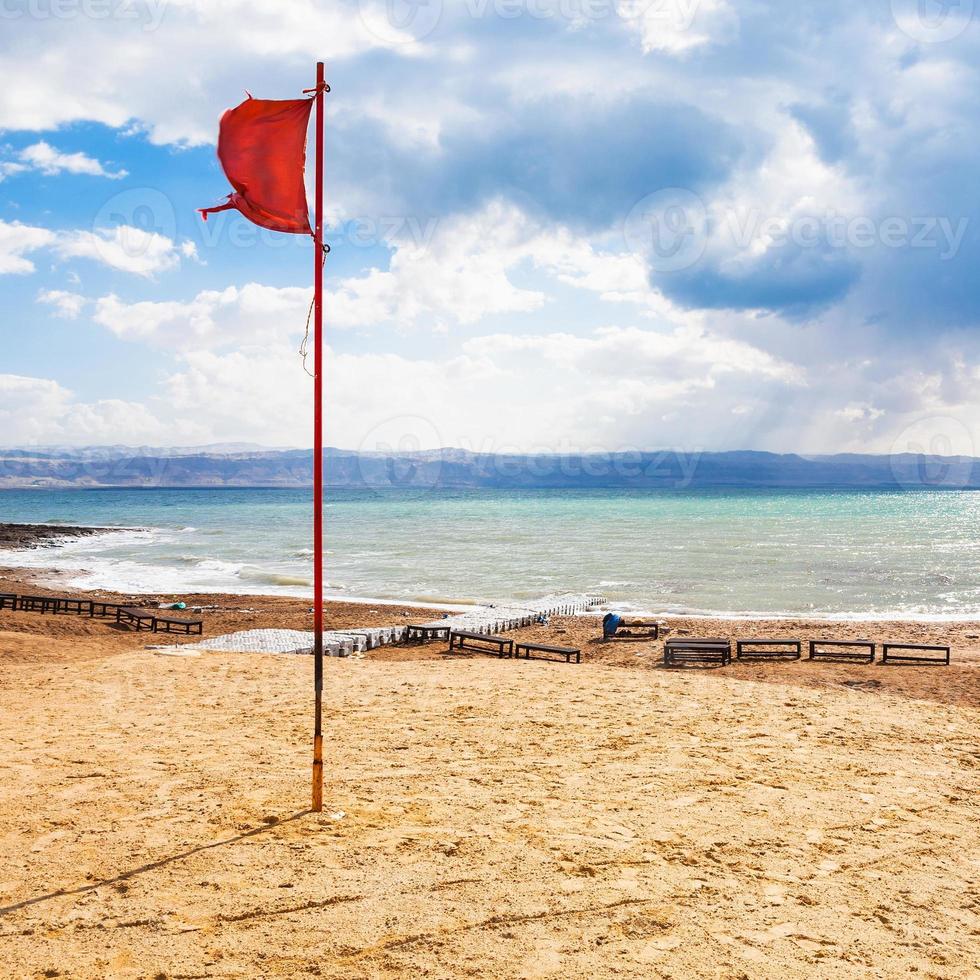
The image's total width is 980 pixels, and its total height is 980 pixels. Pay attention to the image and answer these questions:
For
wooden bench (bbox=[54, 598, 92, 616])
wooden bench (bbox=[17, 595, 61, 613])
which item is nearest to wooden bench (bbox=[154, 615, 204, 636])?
wooden bench (bbox=[54, 598, 92, 616])

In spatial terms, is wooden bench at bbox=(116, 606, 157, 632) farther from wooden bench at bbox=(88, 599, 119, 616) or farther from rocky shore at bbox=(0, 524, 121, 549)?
rocky shore at bbox=(0, 524, 121, 549)

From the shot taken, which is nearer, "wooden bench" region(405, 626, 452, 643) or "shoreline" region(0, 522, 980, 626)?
"wooden bench" region(405, 626, 452, 643)

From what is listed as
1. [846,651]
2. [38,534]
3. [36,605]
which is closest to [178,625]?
[36,605]

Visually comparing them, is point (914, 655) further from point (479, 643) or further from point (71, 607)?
point (71, 607)

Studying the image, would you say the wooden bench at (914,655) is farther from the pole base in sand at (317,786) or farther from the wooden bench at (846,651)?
the pole base in sand at (317,786)

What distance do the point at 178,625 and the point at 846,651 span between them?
57.7ft

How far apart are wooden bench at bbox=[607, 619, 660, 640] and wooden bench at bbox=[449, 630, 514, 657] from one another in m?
3.35

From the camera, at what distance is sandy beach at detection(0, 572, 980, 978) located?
454 cm

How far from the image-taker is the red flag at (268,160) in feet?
18.8

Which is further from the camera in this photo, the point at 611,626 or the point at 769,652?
the point at 611,626

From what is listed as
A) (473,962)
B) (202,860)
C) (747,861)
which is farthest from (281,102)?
(747,861)

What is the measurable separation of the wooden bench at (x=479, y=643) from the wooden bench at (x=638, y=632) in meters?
3.35

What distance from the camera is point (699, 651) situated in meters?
16.8

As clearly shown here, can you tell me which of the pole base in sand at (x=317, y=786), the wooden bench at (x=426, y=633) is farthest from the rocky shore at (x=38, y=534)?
the pole base in sand at (x=317, y=786)
